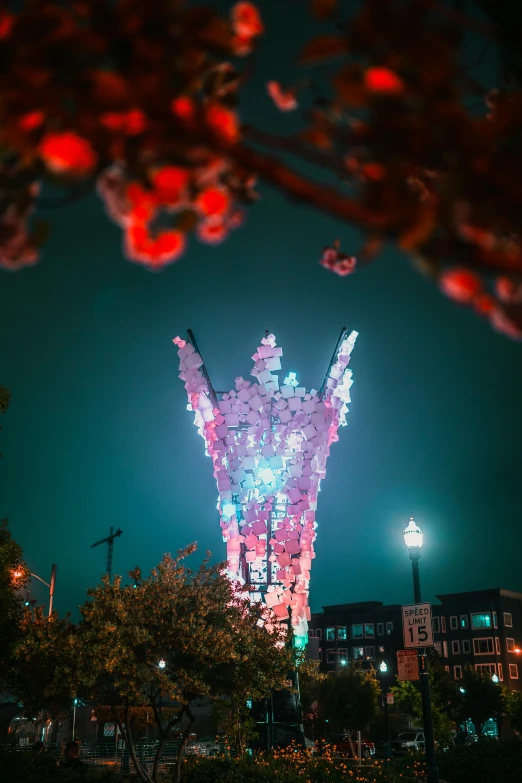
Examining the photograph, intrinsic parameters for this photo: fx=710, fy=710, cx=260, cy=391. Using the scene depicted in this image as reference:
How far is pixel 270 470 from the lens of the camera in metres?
23.2

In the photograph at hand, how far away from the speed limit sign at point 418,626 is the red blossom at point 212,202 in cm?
1325

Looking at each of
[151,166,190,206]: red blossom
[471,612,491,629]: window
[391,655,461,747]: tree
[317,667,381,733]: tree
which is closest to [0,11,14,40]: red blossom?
[151,166,190,206]: red blossom

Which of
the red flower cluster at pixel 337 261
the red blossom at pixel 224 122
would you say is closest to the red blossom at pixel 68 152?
the red blossom at pixel 224 122

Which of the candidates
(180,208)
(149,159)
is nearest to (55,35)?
(149,159)

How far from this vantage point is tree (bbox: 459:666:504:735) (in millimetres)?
54375

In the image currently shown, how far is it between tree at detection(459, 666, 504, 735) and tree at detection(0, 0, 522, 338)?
59350 millimetres

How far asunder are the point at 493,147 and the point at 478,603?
8620 centimetres

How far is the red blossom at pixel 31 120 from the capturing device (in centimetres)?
259

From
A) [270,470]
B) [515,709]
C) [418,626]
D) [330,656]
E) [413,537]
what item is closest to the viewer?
[418,626]

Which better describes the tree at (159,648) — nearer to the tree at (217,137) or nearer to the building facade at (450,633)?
the tree at (217,137)

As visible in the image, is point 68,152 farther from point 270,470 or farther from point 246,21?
point 270,470

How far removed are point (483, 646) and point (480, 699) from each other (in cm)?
2617

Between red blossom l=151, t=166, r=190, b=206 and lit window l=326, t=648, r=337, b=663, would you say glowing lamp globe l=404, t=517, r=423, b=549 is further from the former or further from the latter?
lit window l=326, t=648, r=337, b=663

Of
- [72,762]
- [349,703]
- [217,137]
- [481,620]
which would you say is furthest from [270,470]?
[481,620]
